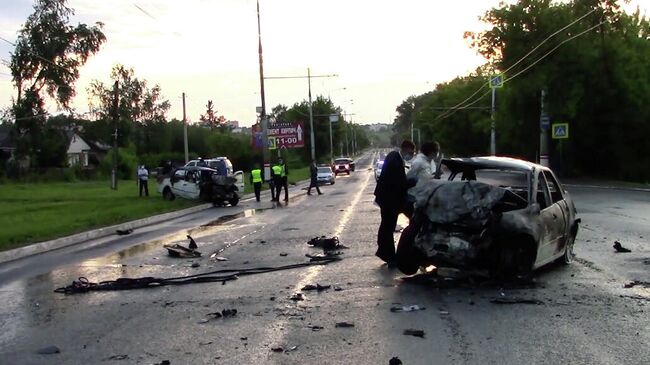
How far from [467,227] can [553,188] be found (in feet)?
7.36

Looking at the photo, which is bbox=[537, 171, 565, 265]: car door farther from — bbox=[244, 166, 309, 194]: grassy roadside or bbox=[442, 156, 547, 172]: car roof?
bbox=[244, 166, 309, 194]: grassy roadside

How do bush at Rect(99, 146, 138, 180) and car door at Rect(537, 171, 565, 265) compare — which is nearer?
car door at Rect(537, 171, 565, 265)

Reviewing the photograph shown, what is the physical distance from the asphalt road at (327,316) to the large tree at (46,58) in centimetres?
4405

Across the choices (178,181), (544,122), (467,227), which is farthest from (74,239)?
(544,122)

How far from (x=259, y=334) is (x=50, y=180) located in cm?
5777

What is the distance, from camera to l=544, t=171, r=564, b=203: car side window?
9.47 meters

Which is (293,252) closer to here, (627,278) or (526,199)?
(526,199)

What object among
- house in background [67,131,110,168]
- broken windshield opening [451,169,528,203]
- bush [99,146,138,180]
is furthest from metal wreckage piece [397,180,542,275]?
house in background [67,131,110,168]

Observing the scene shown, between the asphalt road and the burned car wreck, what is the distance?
11.9 inches

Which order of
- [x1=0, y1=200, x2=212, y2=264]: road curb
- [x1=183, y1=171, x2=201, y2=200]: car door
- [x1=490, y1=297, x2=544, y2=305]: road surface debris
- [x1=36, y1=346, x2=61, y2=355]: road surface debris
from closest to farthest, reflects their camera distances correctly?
[x1=36, y1=346, x2=61, y2=355]: road surface debris → [x1=490, y1=297, x2=544, y2=305]: road surface debris → [x1=0, y1=200, x2=212, y2=264]: road curb → [x1=183, y1=171, x2=201, y2=200]: car door

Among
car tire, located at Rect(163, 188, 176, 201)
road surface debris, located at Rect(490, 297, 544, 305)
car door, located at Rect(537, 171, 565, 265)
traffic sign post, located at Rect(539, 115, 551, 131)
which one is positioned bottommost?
car tire, located at Rect(163, 188, 176, 201)

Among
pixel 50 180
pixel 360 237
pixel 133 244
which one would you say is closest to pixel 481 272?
pixel 360 237

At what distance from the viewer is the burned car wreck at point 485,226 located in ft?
26.3

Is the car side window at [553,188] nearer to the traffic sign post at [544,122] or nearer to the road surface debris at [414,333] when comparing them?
the road surface debris at [414,333]
